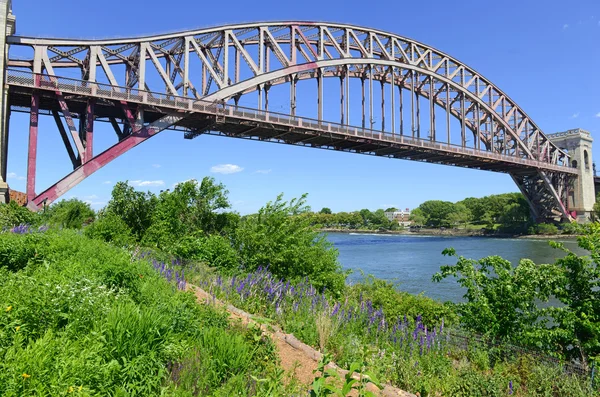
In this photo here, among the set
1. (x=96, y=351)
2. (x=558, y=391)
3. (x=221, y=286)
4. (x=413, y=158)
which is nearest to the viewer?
(x=96, y=351)

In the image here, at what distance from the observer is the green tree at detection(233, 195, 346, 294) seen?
30.1 feet

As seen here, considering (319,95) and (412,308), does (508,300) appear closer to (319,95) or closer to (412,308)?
(412,308)

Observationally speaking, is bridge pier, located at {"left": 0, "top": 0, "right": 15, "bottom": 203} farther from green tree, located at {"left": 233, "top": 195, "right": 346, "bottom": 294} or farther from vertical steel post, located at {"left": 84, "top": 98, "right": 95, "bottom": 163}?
green tree, located at {"left": 233, "top": 195, "right": 346, "bottom": 294}

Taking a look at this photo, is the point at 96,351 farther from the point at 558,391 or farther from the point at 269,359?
the point at 558,391

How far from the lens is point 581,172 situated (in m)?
62.7

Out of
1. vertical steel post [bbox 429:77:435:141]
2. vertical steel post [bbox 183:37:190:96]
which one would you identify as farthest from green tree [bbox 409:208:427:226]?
vertical steel post [bbox 183:37:190:96]

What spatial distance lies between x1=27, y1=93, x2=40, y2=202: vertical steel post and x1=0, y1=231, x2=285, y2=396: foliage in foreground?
1962 centimetres

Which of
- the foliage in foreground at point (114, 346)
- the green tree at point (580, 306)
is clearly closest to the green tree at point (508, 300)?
the green tree at point (580, 306)

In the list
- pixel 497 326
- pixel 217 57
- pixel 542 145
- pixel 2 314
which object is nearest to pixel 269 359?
pixel 2 314

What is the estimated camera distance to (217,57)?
114ft

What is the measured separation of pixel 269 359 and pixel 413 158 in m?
44.2

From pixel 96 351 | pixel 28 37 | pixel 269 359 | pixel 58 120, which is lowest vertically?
pixel 269 359

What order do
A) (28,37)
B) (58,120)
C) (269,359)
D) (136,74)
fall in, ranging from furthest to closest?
1. (136,74)
2. (58,120)
3. (28,37)
4. (269,359)

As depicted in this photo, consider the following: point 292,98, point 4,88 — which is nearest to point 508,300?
point 4,88
